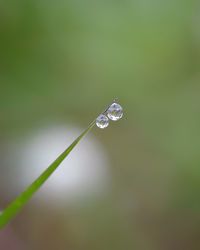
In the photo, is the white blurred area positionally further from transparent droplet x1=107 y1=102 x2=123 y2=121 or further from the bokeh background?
transparent droplet x1=107 y1=102 x2=123 y2=121

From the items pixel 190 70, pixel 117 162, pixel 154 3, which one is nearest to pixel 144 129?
pixel 117 162

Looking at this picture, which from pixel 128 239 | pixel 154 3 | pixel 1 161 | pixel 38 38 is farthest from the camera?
pixel 154 3

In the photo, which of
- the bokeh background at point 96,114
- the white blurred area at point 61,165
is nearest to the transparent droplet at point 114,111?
the bokeh background at point 96,114

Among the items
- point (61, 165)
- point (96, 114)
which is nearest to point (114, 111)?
point (61, 165)

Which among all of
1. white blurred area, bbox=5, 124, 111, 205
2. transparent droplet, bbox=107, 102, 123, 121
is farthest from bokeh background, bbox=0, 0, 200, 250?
transparent droplet, bbox=107, 102, 123, 121

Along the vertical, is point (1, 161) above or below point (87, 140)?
below

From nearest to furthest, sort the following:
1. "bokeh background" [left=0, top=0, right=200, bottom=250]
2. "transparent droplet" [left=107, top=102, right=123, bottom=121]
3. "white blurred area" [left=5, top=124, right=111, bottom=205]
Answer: "transparent droplet" [left=107, top=102, right=123, bottom=121], "bokeh background" [left=0, top=0, right=200, bottom=250], "white blurred area" [left=5, top=124, right=111, bottom=205]

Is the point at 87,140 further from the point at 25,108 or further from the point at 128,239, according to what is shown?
the point at 128,239

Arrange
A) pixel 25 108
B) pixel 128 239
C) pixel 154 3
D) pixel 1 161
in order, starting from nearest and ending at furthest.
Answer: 1. pixel 128 239
2. pixel 1 161
3. pixel 25 108
4. pixel 154 3
